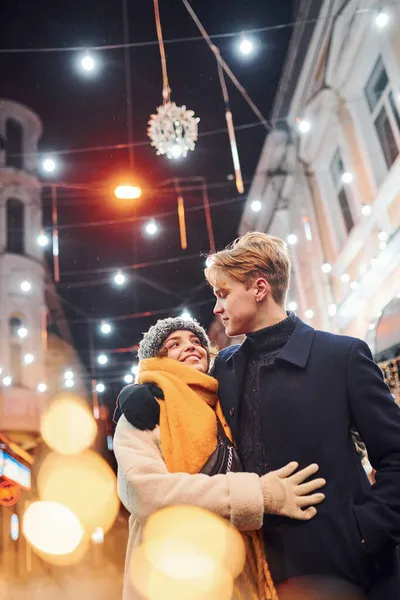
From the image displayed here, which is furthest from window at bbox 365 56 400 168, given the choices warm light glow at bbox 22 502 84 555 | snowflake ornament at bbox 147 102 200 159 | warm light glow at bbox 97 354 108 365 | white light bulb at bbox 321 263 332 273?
warm light glow at bbox 97 354 108 365

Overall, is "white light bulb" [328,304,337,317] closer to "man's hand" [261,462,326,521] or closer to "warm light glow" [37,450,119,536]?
"warm light glow" [37,450,119,536]

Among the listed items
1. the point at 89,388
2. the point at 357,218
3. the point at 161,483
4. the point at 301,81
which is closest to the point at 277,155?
the point at 301,81

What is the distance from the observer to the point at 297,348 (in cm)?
235

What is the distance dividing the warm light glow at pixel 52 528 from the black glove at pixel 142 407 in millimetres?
12097

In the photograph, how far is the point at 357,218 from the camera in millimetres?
9602

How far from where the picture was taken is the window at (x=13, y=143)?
69.9 feet

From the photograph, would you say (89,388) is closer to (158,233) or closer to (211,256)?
(158,233)

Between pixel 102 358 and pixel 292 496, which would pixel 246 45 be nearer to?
pixel 292 496

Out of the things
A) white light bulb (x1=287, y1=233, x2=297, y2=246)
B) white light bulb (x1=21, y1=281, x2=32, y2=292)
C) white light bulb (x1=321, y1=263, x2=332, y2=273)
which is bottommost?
white light bulb (x1=321, y1=263, x2=332, y2=273)

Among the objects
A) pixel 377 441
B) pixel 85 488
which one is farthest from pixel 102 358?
pixel 377 441

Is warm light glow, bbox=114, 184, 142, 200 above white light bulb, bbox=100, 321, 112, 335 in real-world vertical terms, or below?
below

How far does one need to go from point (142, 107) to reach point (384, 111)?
461cm

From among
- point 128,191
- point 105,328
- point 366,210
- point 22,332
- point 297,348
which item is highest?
point 105,328

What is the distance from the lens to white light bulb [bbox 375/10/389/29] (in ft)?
25.4
